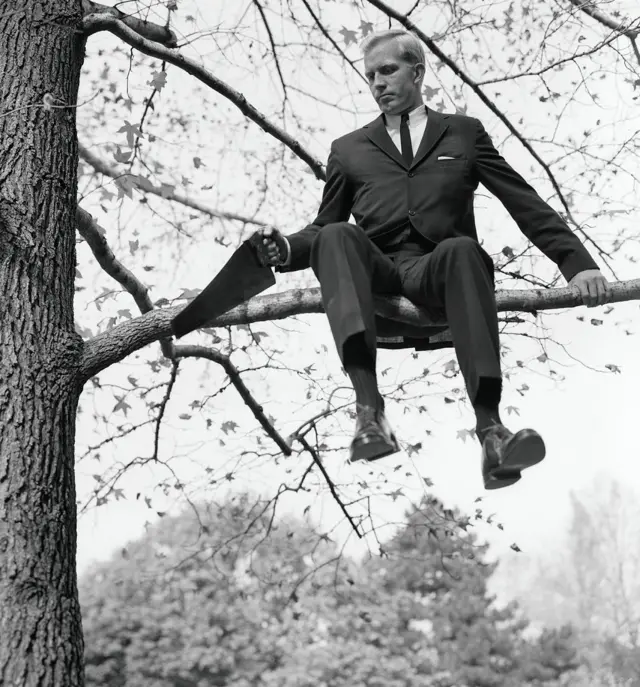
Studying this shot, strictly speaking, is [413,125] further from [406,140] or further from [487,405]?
[487,405]

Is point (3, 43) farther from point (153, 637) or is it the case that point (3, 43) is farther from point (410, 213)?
point (153, 637)

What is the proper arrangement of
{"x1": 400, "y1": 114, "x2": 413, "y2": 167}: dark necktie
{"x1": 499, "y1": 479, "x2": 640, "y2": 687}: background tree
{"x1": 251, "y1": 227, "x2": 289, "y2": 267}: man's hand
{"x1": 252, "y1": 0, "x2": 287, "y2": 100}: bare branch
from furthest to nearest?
{"x1": 499, "y1": 479, "x2": 640, "y2": 687}: background tree, {"x1": 252, "y1": 0, "x2": 287, "y2": 100}: bare branch, {"x1": 400, "y1": 114, "x2": 413, "y2": 167}: dark necktie, {"x1": 251, "y1": 227, "x2": 289, "y2": 267}: man's hand

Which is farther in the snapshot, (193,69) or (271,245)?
(193,69)

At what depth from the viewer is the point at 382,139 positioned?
351 centimetres

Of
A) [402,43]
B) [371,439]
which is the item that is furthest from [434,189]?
[371,439]

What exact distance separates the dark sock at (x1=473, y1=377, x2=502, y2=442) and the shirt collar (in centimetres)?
117

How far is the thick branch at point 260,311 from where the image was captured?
353 cm

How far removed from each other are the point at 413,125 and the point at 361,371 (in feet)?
3.75

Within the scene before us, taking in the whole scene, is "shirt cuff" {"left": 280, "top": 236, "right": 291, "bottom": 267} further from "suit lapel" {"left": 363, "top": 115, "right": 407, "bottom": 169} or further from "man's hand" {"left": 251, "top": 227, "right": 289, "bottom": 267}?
"suit lapel" {"left": 363, "top": 115, "right": 407, "bottom": 169}

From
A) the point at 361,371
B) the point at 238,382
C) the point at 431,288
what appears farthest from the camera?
the point at 238,382

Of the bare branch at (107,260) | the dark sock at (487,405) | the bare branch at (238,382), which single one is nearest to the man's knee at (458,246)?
the dark sock at (487,405)

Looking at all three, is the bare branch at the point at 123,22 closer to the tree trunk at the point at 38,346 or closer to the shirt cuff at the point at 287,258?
the tree trunk at the point at 38,346

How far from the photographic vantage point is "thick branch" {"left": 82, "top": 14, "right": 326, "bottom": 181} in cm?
471

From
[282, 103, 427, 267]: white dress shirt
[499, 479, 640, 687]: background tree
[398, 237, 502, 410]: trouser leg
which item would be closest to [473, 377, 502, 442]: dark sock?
[398, 237, 502, 410]: trouser leg
